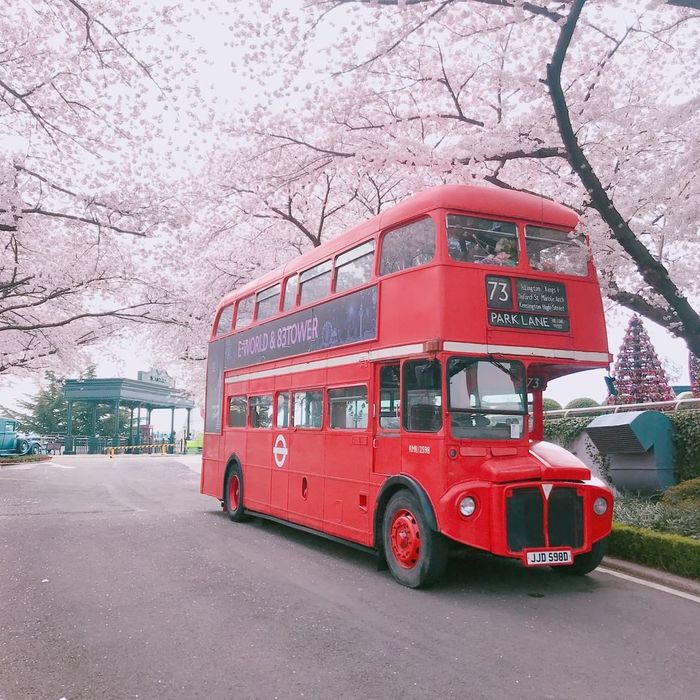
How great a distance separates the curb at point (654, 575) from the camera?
6598mm

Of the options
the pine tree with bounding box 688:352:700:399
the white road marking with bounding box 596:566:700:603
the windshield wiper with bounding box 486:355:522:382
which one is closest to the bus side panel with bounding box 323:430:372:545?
the windshield wiper with bounding box 486:355:522:382

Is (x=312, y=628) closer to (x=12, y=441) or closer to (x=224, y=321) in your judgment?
(x=224, y=321)

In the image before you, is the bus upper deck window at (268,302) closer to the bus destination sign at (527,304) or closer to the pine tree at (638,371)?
the bus destination sign at (527,304)

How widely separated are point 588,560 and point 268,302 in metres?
6.27

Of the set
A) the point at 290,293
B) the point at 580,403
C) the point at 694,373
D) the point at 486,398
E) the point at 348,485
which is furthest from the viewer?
the point at 580,403

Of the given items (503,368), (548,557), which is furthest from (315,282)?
(548,557)

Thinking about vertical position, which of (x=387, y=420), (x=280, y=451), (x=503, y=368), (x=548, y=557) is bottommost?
(x=548, y=557)

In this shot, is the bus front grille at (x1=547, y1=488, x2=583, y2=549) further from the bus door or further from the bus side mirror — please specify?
the bus side mirror

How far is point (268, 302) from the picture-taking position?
11.0m

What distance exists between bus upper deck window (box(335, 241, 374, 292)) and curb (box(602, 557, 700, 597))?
4376mm

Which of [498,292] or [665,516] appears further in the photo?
[665,516]

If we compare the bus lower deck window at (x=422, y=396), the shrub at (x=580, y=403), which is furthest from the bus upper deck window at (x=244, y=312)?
the shrub at (x=580, y=403)

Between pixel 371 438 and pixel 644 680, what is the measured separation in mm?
3878

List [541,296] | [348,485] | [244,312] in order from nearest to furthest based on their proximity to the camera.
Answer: [541,296] → [348,485] → [244,312]
